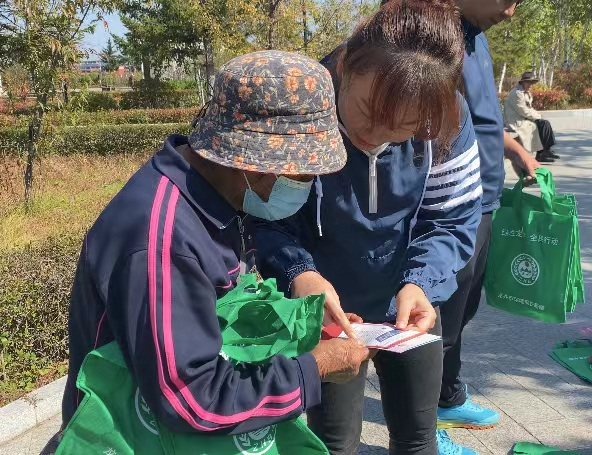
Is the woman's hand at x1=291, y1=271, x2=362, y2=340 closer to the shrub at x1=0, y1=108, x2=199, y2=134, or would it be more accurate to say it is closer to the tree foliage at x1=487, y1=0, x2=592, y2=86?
the shrub at x1=0, y1=108, x2=199, y2=134

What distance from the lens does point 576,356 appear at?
387 centimetres

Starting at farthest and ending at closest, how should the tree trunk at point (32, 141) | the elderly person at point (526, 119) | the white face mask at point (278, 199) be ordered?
the elderly person at point (526, 119) → the tree trunk at point (32, 141) → the white face mask at point (278, 199)

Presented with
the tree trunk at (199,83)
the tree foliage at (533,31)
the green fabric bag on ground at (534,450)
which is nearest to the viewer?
the green fabric bag on ground at (534,450)

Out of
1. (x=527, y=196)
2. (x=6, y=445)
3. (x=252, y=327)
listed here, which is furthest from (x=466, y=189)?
(x=6, y=445)

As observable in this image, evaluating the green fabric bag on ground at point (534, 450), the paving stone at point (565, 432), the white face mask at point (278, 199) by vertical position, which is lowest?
the paving stone at point (565, 432)

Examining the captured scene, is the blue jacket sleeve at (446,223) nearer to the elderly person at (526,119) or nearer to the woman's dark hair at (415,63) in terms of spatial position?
the woman's dark hair at (415,63)

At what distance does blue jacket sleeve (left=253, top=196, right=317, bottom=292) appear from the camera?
1919 mm

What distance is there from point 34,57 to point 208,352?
20.2 ft

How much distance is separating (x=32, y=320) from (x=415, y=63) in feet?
8.78

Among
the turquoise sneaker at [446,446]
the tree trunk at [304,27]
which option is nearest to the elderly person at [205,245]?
the turquoise sneaker at [446,446]

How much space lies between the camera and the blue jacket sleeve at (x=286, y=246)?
75.5 inches

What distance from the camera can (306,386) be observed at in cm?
139

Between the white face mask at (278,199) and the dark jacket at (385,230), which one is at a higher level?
the white face mask at (278,199)

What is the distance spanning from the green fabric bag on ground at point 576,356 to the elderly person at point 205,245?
2751 mm
